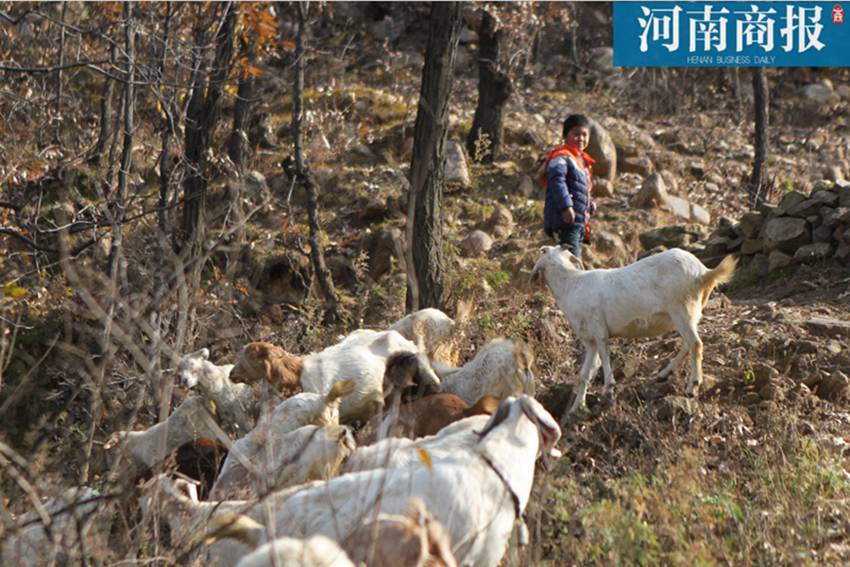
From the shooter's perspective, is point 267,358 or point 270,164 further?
point 270,164

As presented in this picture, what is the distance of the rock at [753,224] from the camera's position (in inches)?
470

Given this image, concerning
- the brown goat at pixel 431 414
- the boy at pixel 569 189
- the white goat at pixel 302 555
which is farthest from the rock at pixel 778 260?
the white goat at pixel 302 555

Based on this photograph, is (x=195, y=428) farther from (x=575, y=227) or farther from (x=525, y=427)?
(x=575, y=227)

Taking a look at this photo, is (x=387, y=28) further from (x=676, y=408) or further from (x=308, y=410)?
(x=308, y=410)

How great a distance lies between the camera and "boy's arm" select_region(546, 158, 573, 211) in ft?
32.8

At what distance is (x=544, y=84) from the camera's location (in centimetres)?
2191

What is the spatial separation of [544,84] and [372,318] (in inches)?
441

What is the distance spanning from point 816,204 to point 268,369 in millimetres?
6357

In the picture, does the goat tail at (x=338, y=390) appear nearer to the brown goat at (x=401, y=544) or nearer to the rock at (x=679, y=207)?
the brown goat at (x=401, y=544)

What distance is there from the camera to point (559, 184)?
10.0 metres

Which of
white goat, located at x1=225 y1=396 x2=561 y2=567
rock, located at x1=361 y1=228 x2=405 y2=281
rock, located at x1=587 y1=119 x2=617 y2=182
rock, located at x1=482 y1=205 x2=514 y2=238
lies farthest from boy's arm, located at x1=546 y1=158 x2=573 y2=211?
rock, located at x1=587 y1=119 x2=617 y2=182

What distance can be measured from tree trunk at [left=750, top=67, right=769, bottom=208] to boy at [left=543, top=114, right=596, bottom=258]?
5.80 m

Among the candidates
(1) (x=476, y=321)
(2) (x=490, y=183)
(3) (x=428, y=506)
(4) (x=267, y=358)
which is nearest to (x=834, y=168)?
(2) (x=490, y=183)

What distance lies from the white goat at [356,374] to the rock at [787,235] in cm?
485
